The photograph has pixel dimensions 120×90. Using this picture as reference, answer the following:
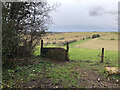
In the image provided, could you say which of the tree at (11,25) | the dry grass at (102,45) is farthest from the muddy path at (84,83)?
the dry grass at (102,45)

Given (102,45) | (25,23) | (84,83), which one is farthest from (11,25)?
(102,45)

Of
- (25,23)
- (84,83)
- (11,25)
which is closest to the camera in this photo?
(84,83)

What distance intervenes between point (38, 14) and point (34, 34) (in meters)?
1.92

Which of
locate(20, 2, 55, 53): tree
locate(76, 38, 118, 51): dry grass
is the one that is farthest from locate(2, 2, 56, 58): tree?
locate(76, 38, 118, 51): dry grass

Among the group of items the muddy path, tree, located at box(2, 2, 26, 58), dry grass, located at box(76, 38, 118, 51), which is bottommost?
the muddy path

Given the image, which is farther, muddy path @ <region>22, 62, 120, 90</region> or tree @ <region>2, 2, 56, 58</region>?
tree @ <region>2, 2, 56, 58</region>

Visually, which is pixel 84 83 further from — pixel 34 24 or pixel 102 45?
pixel 102 45

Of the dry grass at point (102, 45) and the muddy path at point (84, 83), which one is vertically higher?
the dry grass at point (102, 45)

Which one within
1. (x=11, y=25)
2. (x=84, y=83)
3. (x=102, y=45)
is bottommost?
(x=84, y=83)

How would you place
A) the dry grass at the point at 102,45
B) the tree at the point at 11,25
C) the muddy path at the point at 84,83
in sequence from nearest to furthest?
1. the muddy path at the point at 84,83
2. the tree at the point at 11,25
3. the dry grass at the point at 102,45

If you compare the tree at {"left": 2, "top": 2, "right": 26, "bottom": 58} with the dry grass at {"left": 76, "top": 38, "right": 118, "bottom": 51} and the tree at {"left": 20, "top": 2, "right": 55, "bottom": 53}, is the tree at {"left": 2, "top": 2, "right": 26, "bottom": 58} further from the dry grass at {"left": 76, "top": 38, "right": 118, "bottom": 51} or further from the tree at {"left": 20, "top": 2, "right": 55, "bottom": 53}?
the dry grass at {"left": 76, "top": 38, "right": 118, "bottom": 51}

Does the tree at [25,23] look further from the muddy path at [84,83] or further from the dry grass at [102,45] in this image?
the dry grass at [102,45]

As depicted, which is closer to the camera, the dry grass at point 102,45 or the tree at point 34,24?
the tree at point 34,24

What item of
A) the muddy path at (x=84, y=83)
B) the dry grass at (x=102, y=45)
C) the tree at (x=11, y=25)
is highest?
the tree at (x=11, y=25)
